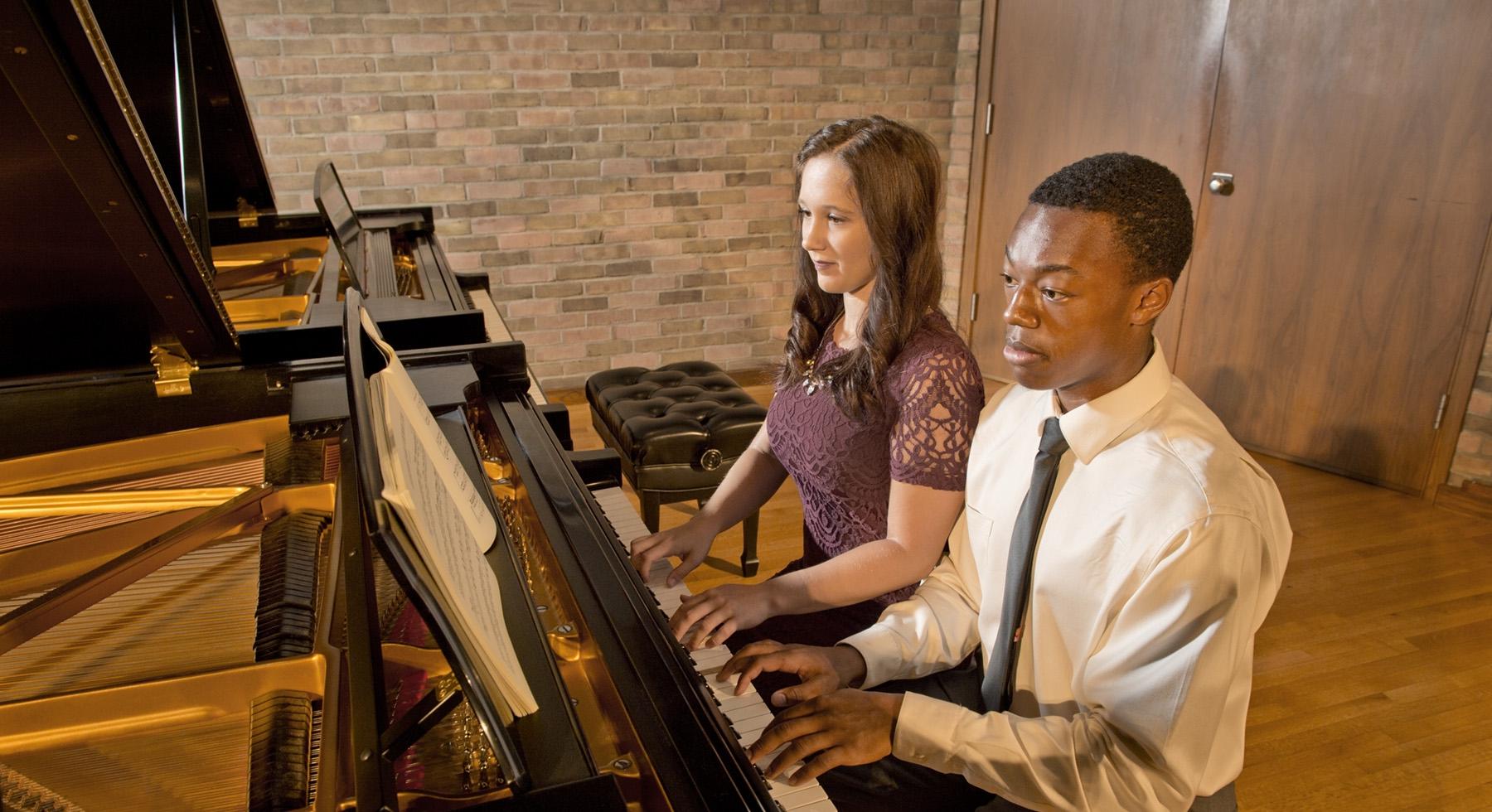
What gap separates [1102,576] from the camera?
125 centimetres

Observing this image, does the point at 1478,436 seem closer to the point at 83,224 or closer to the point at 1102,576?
the point at 1102,576

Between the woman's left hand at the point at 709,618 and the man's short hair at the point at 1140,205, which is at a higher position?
the man's short hair at the point at 1140,205

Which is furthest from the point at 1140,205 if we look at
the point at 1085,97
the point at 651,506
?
the point at 1085,97


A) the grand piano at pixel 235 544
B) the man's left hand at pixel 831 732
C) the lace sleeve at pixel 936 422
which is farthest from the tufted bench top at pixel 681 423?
the man's left hand at pixel 831 732

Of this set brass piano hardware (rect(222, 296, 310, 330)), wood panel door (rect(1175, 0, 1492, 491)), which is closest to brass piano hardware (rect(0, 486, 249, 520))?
brass piano hardware (rect(222, 296, 310, 330))

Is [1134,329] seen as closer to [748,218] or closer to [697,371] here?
[697,371]

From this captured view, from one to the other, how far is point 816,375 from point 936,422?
13.0 inches

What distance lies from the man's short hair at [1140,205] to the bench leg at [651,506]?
1.92 meters

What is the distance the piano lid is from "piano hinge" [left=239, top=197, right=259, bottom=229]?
42.9 inches

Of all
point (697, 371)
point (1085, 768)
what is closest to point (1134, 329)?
point (1085, 768)

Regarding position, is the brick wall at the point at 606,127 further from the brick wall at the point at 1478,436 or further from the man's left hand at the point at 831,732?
the man's left hand at the point at 831,732

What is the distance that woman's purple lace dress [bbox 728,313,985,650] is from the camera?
168 cm

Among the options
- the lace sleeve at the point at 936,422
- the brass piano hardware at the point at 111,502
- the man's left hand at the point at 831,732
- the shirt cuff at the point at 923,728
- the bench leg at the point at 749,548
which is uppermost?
the lace sleeve at the point at 936,422

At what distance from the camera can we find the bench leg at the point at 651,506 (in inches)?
117
